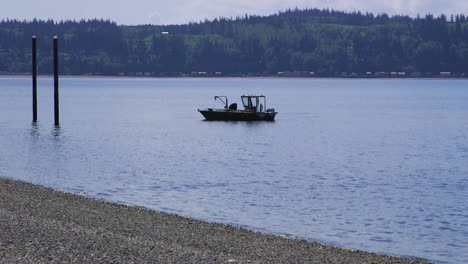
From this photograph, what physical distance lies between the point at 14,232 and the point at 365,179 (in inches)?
1005

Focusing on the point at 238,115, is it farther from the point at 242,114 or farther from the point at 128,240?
the point at 128,240

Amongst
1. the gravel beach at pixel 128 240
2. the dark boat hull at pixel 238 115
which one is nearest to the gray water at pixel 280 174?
the dark boat hull at pixel 238 115

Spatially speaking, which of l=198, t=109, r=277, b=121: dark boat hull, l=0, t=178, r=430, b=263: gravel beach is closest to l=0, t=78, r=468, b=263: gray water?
l=198, t=109, r=277, b=121: dark boat hull

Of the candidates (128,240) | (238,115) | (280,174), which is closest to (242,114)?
(238,115)

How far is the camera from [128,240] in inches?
767

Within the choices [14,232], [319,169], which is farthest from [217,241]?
[319,169]

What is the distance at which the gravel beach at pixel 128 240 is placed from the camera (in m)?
17.4

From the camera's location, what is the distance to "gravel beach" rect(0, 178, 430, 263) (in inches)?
684

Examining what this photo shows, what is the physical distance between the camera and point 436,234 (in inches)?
1057

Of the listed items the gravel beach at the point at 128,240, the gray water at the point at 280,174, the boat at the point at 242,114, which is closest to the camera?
the gravel beach at the point at 128,240

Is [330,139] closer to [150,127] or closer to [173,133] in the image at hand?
[173,133]

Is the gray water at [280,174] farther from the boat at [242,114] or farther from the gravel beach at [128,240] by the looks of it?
the gravel beach at [128,240]

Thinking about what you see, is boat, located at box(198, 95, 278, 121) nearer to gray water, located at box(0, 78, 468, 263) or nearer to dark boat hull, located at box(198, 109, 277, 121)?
dark boat hull, located at box(198, 109, 277, 121)

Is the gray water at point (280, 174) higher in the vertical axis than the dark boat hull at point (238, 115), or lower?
lower
